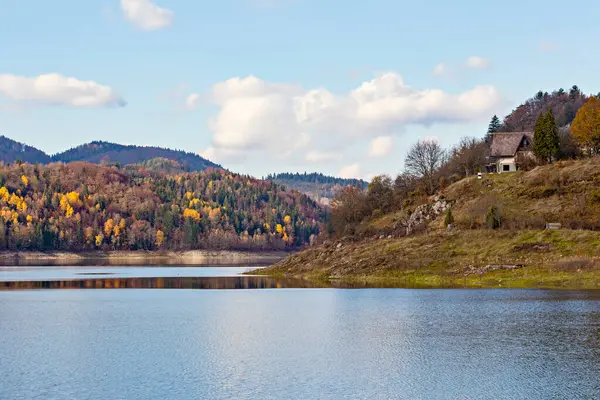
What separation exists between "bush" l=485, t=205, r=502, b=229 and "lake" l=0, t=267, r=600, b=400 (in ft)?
100

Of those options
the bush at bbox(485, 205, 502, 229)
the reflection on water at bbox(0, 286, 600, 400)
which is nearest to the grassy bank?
the bush at bbox(485, 205, 502, 229)

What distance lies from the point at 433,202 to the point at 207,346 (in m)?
90.8

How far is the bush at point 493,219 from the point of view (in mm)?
117625

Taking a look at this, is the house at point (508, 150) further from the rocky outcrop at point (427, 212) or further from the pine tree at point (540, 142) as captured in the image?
the rocky outcrop at point (427, 212)

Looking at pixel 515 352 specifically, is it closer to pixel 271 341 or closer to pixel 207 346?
pixel 271 341

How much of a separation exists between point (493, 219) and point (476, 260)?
12699mm

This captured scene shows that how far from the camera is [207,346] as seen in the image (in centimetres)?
5488

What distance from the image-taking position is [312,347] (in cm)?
5397

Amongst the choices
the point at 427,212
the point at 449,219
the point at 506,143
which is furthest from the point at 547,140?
the point at 449,219

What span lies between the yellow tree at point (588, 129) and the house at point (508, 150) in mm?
9544

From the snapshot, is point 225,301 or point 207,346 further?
point 225,301

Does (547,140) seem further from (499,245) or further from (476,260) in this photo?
(476,260)

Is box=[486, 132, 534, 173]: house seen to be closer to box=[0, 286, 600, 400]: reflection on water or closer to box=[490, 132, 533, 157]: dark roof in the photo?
box=[490, 132, 533, 157]: dark roof

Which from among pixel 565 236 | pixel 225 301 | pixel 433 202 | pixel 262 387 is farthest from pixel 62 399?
pixel 433 202
